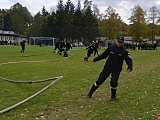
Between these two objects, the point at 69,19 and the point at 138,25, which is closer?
the point at 138,25

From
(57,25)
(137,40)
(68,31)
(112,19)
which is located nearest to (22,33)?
(57,25)

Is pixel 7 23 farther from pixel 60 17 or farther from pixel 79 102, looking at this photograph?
pixel 79 102

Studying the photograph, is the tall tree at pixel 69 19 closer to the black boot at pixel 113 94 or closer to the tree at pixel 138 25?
the tree at pixel 138 25

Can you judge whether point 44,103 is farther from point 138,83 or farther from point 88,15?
point 88,15

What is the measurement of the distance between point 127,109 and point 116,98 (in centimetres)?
154

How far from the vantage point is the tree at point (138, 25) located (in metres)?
84.3

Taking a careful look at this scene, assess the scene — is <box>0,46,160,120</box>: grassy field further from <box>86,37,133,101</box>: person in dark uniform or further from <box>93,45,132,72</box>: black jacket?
<box>93,45,132,72</box>: black jacket

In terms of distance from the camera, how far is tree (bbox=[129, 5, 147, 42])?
84312mm

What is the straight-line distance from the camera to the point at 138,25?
276ft

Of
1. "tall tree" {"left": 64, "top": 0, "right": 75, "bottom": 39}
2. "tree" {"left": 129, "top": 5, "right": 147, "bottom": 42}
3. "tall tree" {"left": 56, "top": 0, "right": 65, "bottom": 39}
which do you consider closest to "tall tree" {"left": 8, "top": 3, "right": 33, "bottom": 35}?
"tall tree" {"left": 56, "top": 0, "right": 65, "bottom": 39}

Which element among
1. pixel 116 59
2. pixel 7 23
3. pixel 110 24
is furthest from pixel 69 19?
pixel 116 59

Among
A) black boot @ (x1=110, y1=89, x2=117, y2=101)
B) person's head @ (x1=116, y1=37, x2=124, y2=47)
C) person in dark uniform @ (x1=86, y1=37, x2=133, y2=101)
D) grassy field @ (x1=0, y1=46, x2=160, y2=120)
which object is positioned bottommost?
grassy field @ (x1=0, y1=46, x2=160, y2=120)

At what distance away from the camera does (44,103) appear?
9.55m

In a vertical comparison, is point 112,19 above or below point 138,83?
above
